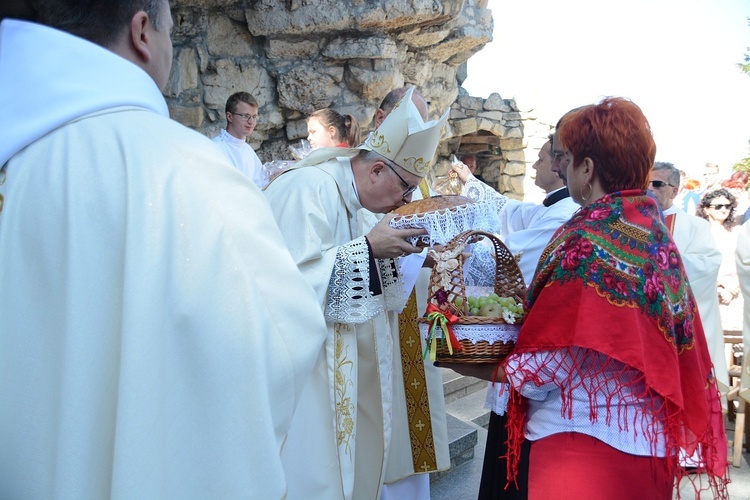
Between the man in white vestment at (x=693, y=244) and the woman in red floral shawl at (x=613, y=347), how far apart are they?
246 centimetres

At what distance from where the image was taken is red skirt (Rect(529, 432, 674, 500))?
1867 millimetres

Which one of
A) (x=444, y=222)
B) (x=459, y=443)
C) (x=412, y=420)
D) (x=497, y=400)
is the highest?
(x=444, y=222)

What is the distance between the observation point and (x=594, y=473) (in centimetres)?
187

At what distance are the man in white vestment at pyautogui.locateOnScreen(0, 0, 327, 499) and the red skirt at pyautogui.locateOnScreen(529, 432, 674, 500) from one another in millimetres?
1093

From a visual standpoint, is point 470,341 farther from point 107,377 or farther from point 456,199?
point 107,377

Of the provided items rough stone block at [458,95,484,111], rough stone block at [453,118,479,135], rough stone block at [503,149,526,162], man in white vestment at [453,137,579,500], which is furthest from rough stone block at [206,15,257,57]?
rough stone block at [503,149,526,162]

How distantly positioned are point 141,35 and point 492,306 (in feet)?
4.63

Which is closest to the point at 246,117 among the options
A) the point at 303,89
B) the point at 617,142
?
the point at 303,89

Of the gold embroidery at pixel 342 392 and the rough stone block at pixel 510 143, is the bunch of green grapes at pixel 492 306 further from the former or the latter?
the rough stone block at pixel 510 143

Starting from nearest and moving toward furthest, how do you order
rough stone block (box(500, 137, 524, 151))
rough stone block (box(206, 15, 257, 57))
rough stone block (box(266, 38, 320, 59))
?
rough stone block (box(206, 15, 257, 57)), rough stone block (box(266, 38, 320, 59)), rough stone block (box(500, 137, 524, 151))

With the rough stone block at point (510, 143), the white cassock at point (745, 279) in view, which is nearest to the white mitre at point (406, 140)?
the white cassock at point (745, 279)

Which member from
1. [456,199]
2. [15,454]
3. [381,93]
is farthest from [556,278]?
[381,93]

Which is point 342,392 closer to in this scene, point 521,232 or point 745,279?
point 521,232

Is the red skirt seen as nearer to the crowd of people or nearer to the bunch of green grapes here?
the crowd of people
